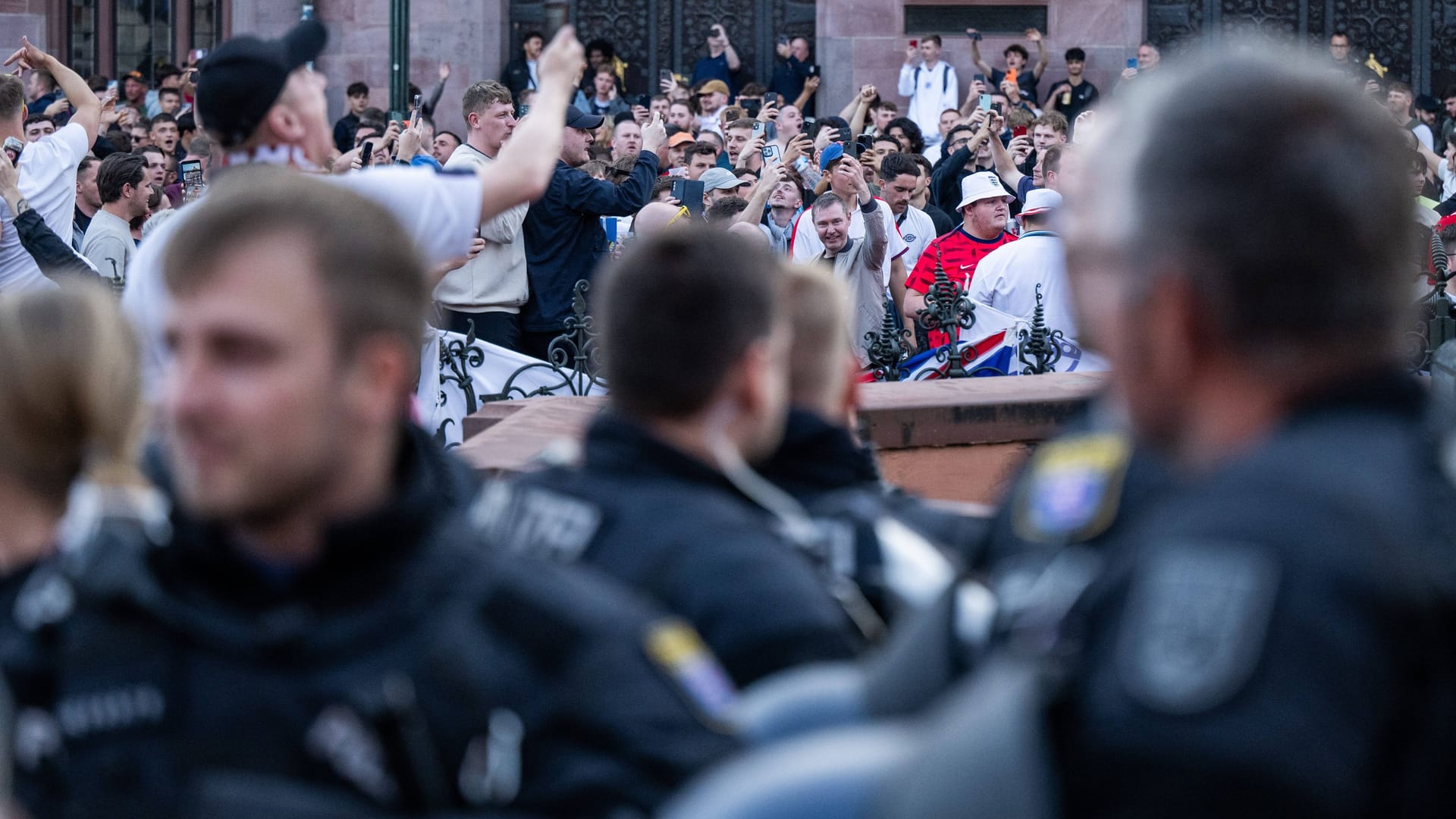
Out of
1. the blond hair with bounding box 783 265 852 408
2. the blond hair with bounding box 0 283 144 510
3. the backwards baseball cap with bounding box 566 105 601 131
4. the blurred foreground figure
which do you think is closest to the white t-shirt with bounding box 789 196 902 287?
the backwards baseball cap with bounding box 566 105 601 131

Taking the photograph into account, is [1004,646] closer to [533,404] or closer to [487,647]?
[487,647]

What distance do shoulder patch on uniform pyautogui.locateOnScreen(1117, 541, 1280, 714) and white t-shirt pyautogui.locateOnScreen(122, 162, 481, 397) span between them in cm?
226

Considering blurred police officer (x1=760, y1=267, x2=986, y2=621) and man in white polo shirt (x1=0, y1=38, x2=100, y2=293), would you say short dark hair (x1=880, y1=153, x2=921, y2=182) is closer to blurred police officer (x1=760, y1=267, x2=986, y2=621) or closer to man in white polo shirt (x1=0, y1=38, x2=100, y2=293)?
man in white polo shirt (x1=0, y1=38, x2=100, y2=293)

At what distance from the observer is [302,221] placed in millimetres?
2018

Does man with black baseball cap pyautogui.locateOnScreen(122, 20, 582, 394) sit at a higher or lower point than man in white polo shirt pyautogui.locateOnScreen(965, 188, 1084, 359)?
higher

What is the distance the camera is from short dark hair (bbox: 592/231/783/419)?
2.52m

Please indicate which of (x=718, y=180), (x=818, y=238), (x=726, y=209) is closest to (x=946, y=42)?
(x=718, y=180)

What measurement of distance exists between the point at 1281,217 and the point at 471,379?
243 inches

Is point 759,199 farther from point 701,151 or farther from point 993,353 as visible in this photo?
point 701,151

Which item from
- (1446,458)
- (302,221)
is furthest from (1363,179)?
(302,221)

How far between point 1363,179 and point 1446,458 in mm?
277

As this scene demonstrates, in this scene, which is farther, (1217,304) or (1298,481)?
(1217,304)

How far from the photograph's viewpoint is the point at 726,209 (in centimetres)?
962

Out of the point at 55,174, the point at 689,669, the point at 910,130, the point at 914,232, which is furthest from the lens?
the point at 910,130
